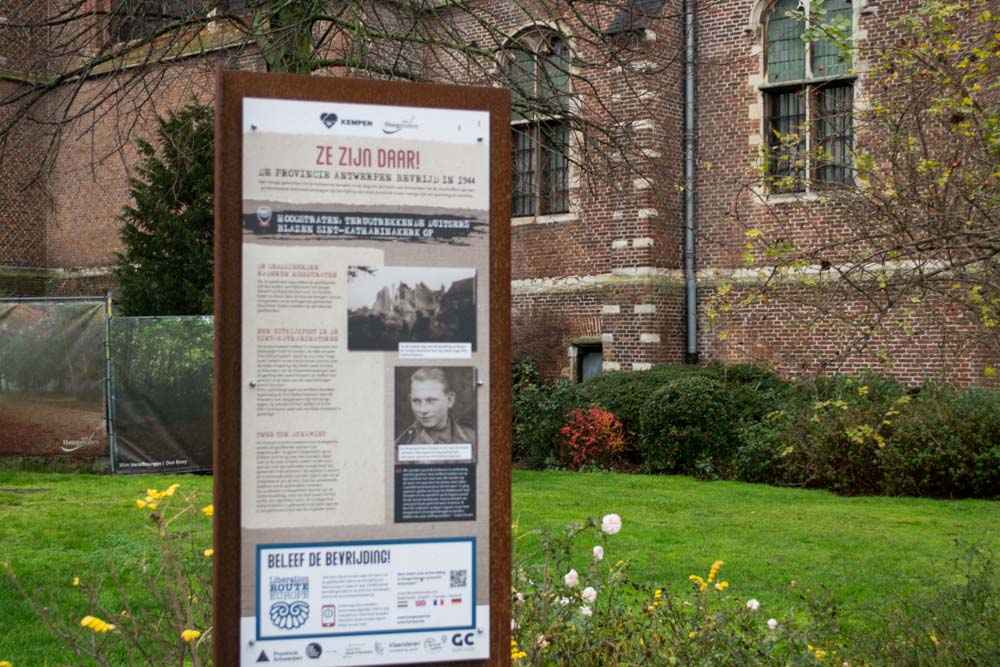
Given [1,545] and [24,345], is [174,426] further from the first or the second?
[1,545]

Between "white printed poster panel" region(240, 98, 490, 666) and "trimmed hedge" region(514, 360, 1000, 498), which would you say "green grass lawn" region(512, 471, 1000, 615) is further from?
"white printed poster panel" region(240, 98, 490, 666)

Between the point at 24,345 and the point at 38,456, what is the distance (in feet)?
4.97

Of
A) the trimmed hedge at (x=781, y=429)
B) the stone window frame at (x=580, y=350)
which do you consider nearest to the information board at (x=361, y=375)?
the trimmed hedge at (x=781, y=429)

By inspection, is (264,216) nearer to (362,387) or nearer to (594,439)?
(362,387)

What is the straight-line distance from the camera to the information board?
311 centimetres

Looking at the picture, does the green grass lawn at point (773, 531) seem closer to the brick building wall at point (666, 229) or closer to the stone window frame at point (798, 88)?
the brick building wall at point (666, 229)

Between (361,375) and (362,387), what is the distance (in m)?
0.03

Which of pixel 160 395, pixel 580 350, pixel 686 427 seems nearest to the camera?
pixel 160 395

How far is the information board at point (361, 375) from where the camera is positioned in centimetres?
311

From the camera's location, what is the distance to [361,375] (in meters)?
3.16

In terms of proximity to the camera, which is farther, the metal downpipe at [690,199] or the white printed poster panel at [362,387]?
the metal downpipe at [690,199]

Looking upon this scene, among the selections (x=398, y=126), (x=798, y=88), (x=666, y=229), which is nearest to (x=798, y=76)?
(x=798, y=88)

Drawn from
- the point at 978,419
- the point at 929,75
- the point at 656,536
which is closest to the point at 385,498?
the point at 929,75

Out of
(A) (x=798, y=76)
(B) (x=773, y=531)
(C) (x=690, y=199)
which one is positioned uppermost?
(A) (x=798, y=76)
